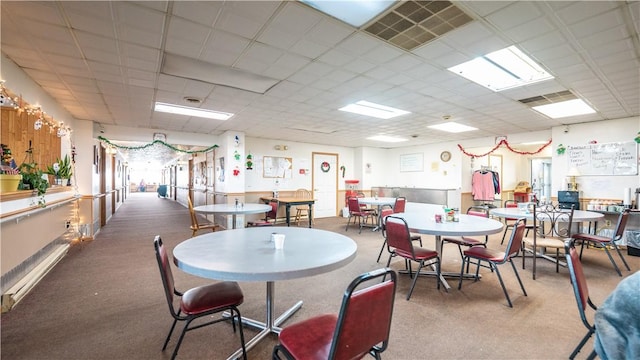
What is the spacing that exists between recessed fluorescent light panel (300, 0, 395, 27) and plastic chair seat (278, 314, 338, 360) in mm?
2052

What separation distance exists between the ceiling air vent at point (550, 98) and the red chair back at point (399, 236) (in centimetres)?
300

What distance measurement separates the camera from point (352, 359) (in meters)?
1.12

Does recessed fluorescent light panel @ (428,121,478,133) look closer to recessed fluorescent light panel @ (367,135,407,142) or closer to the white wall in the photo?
recessed fluorescent light panel @ (367,135,407,142)

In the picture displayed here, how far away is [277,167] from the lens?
313 inches

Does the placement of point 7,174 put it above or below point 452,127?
below

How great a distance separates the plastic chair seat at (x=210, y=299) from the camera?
5.59 feet

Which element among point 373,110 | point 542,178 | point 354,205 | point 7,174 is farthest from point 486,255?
point 542,178

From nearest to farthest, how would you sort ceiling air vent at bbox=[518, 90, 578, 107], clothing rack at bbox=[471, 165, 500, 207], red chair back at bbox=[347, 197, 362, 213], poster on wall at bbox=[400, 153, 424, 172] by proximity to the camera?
ceiling air vent at bbox=[518, 90, 578, 107]
red chair back at bbox=[347, 197, 362, 213]
clothing rack at bbox=[471, 165, 500, 207]
poster on wall at bbox=[400, 153, 424, 172]

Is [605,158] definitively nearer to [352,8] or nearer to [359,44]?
[359,44]

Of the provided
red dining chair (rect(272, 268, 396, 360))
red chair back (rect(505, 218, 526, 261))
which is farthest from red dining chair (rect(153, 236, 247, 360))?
red chair back (rect(505, 218, 526, 261))

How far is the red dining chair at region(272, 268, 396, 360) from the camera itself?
3.47 ft

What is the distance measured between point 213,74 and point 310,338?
116 inches

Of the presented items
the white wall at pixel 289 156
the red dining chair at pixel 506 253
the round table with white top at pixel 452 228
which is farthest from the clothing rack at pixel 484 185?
the red dining chair at pixel 506 253

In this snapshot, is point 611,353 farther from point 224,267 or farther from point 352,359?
point 224,267
